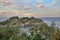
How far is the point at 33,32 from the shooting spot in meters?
1.46

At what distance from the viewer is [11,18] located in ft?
4.93

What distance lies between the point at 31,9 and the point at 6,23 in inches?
11.7

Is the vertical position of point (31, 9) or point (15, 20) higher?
point (31, 9)

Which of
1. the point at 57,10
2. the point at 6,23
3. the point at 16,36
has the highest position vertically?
the point at 57,10

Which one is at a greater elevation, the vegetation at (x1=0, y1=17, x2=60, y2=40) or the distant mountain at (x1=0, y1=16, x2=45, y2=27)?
the distant mountain at (x1=0, y1=16, x2=45, y2=27)

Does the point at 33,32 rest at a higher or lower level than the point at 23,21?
lower

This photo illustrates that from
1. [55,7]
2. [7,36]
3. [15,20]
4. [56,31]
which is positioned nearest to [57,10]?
[55,7]

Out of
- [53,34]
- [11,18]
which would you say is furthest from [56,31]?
[11,18]

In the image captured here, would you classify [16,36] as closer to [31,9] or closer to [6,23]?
[6,23]

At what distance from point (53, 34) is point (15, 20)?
0.42 metres

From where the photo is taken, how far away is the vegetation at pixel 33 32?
145 cm

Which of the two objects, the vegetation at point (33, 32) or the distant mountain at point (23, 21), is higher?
the distant mountain at point (23, 21)

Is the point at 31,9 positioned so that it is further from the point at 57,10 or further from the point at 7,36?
the point at 7,36

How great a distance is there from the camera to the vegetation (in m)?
1.45
